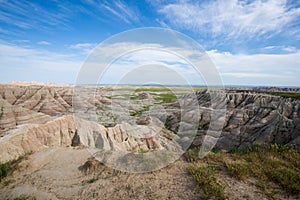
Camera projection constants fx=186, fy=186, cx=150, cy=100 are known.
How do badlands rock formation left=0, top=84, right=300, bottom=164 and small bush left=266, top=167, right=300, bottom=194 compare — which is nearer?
small bush left=266, top=167, right=300, bottom=194

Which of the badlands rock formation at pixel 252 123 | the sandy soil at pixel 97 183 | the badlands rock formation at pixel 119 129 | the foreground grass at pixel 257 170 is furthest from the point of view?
the badlands rock formation at pixel 252 123

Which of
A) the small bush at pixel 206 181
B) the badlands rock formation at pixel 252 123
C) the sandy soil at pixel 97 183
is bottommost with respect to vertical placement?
the badlands rock formation at pixel 252 123

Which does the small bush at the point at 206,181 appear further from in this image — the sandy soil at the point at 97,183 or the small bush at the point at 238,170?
the small bush at the point at 238,170

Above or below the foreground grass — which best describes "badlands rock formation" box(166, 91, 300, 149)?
below

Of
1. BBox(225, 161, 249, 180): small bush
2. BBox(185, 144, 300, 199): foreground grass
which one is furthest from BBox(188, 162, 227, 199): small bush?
BBox(225, 161, 249, 180): small bush

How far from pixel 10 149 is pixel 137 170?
6.62 metres

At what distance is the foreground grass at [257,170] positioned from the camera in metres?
4.37

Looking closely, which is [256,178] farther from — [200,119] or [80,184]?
[200,119]

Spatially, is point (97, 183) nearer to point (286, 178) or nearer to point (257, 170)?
point (257, 170)

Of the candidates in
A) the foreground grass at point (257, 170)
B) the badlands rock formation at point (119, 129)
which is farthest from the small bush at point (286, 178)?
the badlands rock formation at point (119, 129)

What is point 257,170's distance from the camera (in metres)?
5.25

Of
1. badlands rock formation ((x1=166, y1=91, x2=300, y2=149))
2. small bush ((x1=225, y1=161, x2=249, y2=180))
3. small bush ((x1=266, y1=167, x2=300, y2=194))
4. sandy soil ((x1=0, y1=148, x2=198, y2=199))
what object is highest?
small bush ((x1=266, y1=167, x2=300, y2=194))

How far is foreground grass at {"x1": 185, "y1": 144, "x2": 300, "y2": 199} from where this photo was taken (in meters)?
4.37

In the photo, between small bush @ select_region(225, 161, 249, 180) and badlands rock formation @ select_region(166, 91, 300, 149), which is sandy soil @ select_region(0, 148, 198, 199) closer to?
small bush @ select_region(225, 161, 249, 180)
